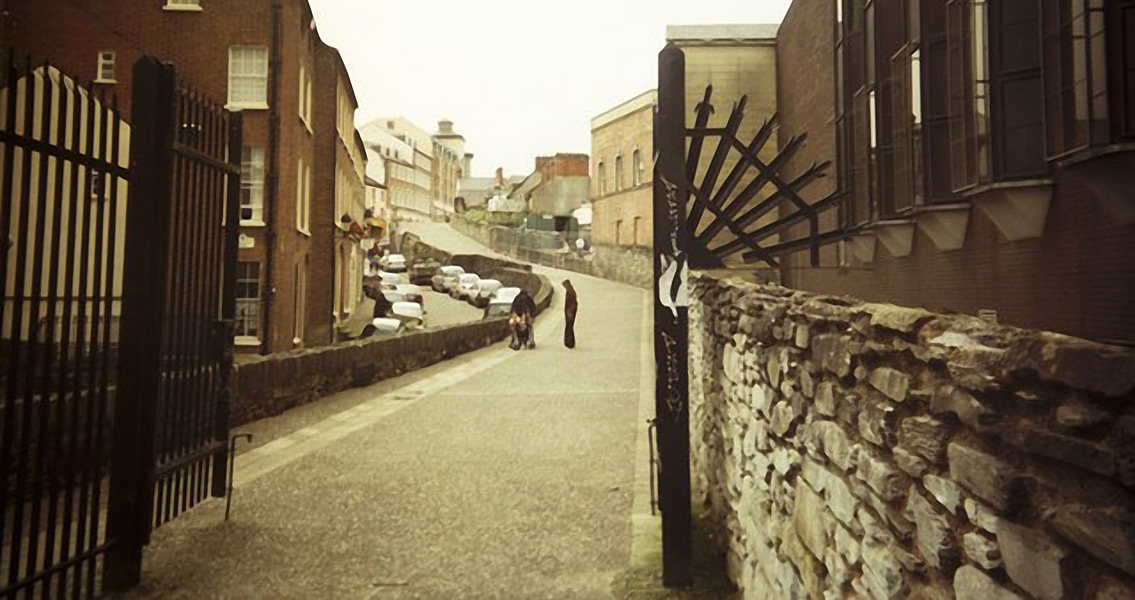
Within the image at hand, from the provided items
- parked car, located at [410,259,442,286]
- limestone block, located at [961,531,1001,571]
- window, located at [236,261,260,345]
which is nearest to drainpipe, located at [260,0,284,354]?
Answer: window, located at [236,261,260,345]

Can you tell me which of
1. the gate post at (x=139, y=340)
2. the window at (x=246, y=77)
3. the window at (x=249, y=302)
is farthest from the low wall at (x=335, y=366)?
the window at (x=246, y=77)

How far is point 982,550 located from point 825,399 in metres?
1.23

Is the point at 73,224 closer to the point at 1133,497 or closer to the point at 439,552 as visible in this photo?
the point at 439,552

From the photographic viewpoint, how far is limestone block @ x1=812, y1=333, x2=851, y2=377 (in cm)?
246

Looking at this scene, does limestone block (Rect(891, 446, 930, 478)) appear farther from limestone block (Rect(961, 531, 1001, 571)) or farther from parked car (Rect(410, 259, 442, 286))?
parked car (Rect(410, 259, 442, 286))

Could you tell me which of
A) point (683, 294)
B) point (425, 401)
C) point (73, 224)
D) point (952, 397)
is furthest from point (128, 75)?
point (952, 397)

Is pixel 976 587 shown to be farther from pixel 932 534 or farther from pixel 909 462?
pixel 909 462

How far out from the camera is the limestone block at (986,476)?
1414 mm

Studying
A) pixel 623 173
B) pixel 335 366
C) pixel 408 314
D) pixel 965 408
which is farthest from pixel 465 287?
pixel 965 408

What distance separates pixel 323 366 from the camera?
11898 millimetres

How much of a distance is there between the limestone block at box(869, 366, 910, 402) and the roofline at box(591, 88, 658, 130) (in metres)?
36.4

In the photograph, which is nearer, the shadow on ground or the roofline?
the shadow on ground

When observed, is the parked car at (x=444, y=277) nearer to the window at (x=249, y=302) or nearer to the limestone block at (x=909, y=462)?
the window at (x=249, y=302)

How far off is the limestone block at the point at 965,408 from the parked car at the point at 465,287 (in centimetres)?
3537
